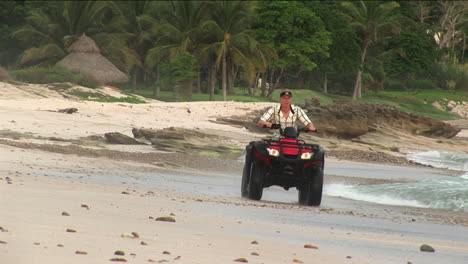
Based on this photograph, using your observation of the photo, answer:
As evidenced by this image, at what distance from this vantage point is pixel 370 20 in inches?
2434

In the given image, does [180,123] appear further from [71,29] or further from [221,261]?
[71,29]

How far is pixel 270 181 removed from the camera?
34.1 ft

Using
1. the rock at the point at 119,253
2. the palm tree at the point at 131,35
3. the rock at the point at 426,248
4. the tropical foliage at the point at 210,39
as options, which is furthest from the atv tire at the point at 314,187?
the palm tree at the point at 131,35

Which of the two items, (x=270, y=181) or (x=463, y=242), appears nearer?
(x=463, y=242)

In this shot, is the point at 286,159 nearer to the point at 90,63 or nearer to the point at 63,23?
the point at 90,63

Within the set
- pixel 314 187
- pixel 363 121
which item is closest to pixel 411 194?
pixel 314 187

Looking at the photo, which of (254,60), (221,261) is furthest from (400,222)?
(254,60)

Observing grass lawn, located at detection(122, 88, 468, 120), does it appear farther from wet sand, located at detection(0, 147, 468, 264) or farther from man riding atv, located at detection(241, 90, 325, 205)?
man riding atv, located at detection(241, 90, 325, 205)

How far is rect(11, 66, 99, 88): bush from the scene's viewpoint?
39.1 m

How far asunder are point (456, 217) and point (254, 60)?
36622 mm

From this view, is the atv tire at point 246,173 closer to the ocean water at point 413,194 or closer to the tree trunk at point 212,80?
the ocean water at point 413,194

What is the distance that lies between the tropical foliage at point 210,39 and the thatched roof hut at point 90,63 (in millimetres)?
1080

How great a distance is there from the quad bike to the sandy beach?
266 millimetres

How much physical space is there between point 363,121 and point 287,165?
16.7 metres
